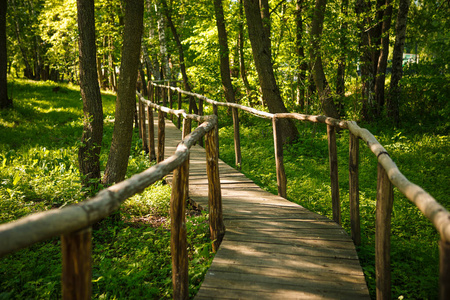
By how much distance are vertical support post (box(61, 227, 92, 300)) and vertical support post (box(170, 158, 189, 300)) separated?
122 cm

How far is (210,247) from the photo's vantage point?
13.4ft

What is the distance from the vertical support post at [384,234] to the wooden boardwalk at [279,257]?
213 mm

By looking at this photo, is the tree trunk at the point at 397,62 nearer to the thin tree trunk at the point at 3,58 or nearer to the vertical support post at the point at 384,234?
the vertical support post at the point at 384,234

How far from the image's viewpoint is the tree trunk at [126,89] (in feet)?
17.3

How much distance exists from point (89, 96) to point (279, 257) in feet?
13.1

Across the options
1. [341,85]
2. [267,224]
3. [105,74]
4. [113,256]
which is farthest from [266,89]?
[105,74]

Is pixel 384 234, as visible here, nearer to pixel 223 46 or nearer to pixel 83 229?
pixel 83 229

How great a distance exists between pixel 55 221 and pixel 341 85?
1103 cm

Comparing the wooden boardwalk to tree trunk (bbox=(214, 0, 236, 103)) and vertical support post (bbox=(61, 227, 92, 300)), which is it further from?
tree trunk (bbox=(214, 0, 236, 103))

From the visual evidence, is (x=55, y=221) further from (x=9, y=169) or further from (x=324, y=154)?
(x=324, y=154)

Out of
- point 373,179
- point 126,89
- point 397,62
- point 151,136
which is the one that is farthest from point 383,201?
point 397,62

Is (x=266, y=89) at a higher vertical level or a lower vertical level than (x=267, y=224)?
higher

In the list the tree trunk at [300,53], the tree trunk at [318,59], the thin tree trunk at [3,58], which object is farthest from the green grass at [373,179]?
the thin tree trunk at [3,58]

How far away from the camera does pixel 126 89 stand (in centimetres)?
554
